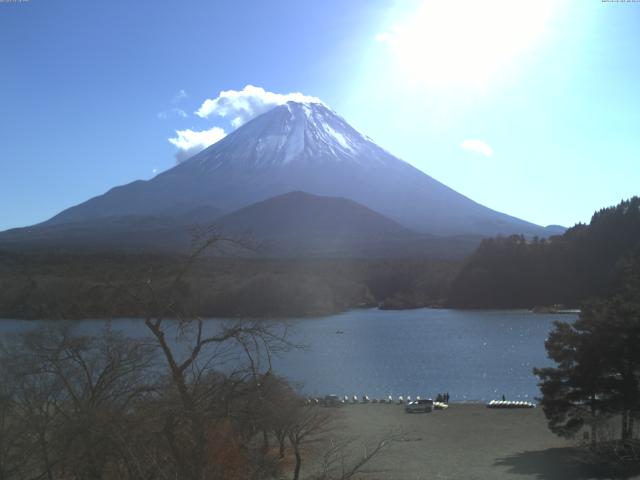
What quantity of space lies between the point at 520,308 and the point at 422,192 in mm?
44158

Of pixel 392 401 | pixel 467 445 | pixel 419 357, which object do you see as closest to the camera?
pixel 467 445

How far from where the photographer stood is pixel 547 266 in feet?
172

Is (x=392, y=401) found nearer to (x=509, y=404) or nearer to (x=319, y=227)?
(x=509, y=404)

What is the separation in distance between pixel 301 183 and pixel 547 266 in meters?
43.2

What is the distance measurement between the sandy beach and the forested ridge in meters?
36.0

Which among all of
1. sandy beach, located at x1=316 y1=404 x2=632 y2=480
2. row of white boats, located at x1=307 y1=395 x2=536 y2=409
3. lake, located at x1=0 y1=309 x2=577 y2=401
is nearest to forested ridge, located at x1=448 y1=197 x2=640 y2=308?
lake, located at x1=0 y1=309 x2=577 y2=401

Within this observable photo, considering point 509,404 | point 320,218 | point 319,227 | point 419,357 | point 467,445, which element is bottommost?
point 467,445

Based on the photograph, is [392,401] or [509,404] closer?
[509,404]

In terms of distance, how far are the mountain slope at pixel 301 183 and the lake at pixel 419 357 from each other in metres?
44.3

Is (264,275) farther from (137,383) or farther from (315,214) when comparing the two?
(315,214)

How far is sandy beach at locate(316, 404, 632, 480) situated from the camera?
392 inches

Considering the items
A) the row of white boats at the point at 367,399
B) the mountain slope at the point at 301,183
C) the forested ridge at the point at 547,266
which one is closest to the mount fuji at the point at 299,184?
the mountain slope at the point at 301,183

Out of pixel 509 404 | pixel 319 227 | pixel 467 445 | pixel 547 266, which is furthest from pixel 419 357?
pixel 319 227

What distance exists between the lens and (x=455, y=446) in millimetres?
12484
